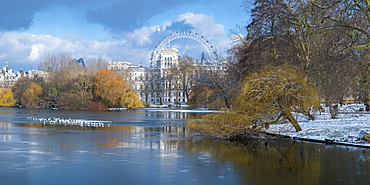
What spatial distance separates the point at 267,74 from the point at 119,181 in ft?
45.6

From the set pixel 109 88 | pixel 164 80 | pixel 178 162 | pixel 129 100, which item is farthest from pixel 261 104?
pixel 164 80

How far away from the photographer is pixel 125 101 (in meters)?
76.1

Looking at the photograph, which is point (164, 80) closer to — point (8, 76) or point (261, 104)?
point (261, 104)

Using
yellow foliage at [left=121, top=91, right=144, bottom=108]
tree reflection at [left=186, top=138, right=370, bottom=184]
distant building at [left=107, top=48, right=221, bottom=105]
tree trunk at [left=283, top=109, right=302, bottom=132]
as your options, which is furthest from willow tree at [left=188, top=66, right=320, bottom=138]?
yellow foliage at [left=121, top=91, right=144, bottom=108]

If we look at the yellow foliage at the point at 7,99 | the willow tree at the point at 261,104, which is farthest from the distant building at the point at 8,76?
the willow tree at the point at 261,104

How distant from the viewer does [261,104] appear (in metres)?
22.2

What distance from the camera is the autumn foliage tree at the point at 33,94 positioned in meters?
85.1

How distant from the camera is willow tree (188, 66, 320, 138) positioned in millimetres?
21344

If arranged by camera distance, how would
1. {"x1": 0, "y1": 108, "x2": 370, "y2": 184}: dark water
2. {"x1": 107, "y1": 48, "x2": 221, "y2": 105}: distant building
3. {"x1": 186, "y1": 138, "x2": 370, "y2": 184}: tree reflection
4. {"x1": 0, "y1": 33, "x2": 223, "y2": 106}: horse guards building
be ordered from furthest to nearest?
1. {"x1": 107, "y1": 48, "x2": 221, "y2": 105}: distant building
2. {"x1": 0, "y1": 33, "x2": 223, "y2": 106}: horse guards building
3. {"x1": 186, "y1": 138, "x2": 370, "y2": 184}: tree reflection
4. {"x1": 0, "y1": 108, "x2": 370, "y2": 184}: dark water

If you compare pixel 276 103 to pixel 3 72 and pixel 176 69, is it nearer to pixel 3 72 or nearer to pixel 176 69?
pixel 176 69

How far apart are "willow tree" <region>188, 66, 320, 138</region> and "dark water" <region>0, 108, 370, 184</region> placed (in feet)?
4.65

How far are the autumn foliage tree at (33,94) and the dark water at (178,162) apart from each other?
6827 centimetres

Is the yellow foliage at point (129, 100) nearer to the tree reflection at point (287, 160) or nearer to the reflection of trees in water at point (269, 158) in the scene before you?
the tree reflection at point (287, 160)

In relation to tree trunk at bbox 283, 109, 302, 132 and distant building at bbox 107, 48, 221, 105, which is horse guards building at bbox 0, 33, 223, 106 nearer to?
distant building at bbox 107, 48, 221, 105
